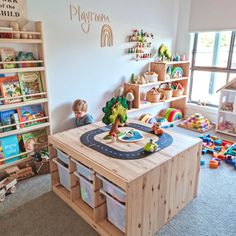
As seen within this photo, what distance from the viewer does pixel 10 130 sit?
2.36 meters

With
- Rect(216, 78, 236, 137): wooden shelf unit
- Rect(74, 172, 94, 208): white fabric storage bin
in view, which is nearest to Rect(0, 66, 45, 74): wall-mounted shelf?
Rect(74, 172, 94, 208): white fabric storage bin

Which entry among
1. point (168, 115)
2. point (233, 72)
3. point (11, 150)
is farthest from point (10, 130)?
point (233, 72)

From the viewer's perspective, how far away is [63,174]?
2.08m

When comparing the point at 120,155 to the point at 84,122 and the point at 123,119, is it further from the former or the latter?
the point at 84,122

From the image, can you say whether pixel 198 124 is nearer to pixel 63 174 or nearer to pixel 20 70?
pixel 63 174

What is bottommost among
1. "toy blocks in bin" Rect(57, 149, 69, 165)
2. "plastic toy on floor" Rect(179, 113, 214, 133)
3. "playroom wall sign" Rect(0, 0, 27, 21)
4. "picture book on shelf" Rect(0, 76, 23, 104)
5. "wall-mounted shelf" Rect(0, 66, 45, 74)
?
"plastic toy on floor" Rect(179, 113, 214, 133)

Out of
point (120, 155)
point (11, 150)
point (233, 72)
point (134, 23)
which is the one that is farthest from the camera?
point (233, 72)

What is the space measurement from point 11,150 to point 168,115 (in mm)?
2620

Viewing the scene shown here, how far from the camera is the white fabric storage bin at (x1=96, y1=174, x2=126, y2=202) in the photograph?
4.95 ft

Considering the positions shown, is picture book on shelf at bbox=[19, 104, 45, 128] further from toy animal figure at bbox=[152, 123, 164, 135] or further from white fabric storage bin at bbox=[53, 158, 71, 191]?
toy animal figure at bbox=[152, 123, 164, 135]

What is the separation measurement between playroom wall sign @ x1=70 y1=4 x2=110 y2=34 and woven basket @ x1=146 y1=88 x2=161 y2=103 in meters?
1.27

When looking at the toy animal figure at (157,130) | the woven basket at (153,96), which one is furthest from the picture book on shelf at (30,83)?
the woven basket at (153,96)

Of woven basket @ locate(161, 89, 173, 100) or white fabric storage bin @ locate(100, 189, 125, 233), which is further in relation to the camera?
woven basket @ locate(161, 89, 173, 100)

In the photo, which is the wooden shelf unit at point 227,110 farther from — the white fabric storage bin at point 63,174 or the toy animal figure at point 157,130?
the white fabric storage bin at point 63,174
